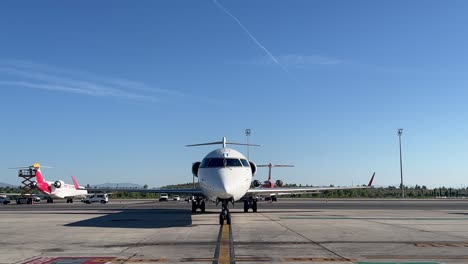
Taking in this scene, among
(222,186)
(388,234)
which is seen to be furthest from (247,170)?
(388,234)

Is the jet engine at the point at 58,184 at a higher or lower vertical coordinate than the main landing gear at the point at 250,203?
higher

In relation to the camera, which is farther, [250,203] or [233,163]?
[250,203]

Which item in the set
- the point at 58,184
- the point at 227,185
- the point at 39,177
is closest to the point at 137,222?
the point at 227,185

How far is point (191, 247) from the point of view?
12.5 meters

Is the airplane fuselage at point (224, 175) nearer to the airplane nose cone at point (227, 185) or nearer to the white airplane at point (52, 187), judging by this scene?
the airplane nose cone at point (227, 185)

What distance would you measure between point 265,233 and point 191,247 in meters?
4.40

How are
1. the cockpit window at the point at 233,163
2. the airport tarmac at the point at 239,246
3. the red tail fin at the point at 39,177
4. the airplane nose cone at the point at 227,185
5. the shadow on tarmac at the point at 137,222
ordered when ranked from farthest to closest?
1. the red tail fin at the point at 39,177
2. the cockpit window at the point at 233,163
3. the shadow on tarmac at the point at 137,222
4. the airplane nose cone at the point at 227,185
5. the airport tarmac at the point at 239,246

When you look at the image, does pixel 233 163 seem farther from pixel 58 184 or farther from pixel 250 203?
pixel 58 184

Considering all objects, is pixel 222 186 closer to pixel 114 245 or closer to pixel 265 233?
pixel 265 233

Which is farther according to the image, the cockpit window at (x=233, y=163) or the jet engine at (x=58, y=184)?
the jet engine at (x=58, y=184)

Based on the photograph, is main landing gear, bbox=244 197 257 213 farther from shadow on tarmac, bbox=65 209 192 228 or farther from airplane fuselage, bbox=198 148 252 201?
airplane fuselage, bbox=198 148 252 201

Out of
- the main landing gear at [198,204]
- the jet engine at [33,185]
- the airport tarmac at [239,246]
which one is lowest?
the airport tarmac at [239,246]

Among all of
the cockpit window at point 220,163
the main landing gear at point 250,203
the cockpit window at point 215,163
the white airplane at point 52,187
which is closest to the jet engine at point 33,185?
the white airplane at point 52,187

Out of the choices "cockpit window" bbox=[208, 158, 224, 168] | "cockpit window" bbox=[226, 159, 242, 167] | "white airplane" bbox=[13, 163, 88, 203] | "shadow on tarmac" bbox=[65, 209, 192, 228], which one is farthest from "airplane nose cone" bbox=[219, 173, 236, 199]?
"white airplane" bbox=[13, 163, 88, 203]
